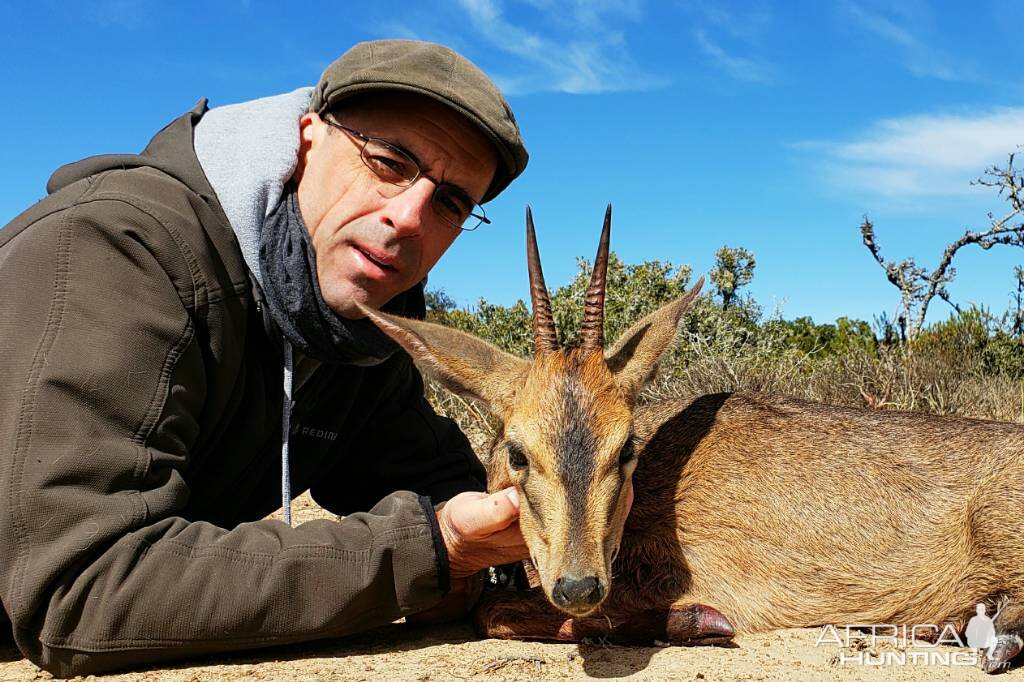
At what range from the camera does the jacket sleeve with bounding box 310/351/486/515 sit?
228 inches

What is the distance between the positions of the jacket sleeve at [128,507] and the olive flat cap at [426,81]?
1.19 meters

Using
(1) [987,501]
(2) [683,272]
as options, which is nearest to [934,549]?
(1) [987,501]

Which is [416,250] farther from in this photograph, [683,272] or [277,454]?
[683,272]

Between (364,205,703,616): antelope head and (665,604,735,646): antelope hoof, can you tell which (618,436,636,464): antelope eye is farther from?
(665,604,735,646): antelope hoof

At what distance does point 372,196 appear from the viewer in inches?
172

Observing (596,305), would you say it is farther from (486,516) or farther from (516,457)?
(486,516)

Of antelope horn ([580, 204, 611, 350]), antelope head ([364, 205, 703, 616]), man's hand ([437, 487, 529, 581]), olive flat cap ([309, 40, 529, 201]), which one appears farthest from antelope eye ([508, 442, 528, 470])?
olive flat cap ([309, 40, 529, 201])

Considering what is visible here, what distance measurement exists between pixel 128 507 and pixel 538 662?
1.83 m

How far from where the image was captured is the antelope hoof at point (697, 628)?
14.5ft

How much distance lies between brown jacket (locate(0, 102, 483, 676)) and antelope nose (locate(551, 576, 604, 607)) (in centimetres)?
56

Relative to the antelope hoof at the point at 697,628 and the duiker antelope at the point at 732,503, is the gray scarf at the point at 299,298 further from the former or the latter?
the antelope hoof at the point at 697,628

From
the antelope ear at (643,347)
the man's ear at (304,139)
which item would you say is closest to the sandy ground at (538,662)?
the antelope ear at (643,347)

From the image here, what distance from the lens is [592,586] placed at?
140 inches

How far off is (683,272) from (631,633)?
391 inches
